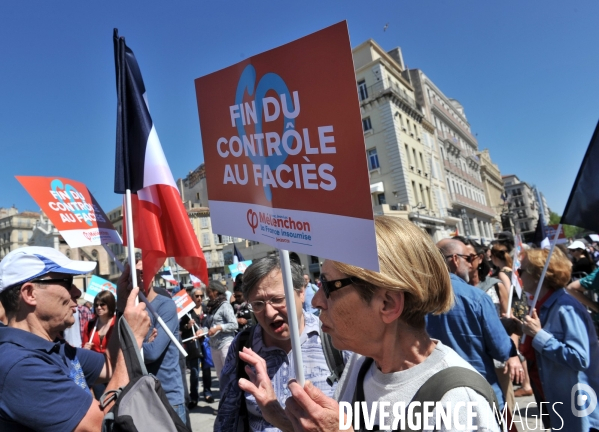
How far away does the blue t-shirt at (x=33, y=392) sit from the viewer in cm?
175

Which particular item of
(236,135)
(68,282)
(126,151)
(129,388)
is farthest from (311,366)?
(126,151)

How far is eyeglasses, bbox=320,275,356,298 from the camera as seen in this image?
4.64ft

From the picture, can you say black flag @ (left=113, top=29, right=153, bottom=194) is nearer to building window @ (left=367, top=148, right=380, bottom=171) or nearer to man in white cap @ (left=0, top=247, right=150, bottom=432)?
man in white cap @ (left=0, top=247, right=150, bottom=432)

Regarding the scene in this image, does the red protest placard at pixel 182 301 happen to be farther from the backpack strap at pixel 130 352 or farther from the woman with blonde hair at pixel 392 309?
the woman with blonde hair at pixel 392 309

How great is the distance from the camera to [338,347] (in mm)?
1479

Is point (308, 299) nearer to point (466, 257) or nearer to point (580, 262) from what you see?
point (466, 257)

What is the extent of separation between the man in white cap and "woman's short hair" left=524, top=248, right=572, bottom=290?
2892mm

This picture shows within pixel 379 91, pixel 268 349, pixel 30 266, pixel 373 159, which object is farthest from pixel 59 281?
pixel 379 91

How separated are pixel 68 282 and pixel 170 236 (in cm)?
78

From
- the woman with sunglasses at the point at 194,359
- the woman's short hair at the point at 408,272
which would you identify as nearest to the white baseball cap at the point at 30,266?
the woman's short hair at the point at 408,272

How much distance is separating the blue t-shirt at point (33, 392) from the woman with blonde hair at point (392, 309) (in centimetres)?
110

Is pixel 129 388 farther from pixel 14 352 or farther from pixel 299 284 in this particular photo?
pixel 299 284

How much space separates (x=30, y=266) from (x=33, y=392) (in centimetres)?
63

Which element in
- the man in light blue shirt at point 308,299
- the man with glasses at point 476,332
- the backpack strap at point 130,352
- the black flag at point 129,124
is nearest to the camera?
the backpack strap at point 130,352
